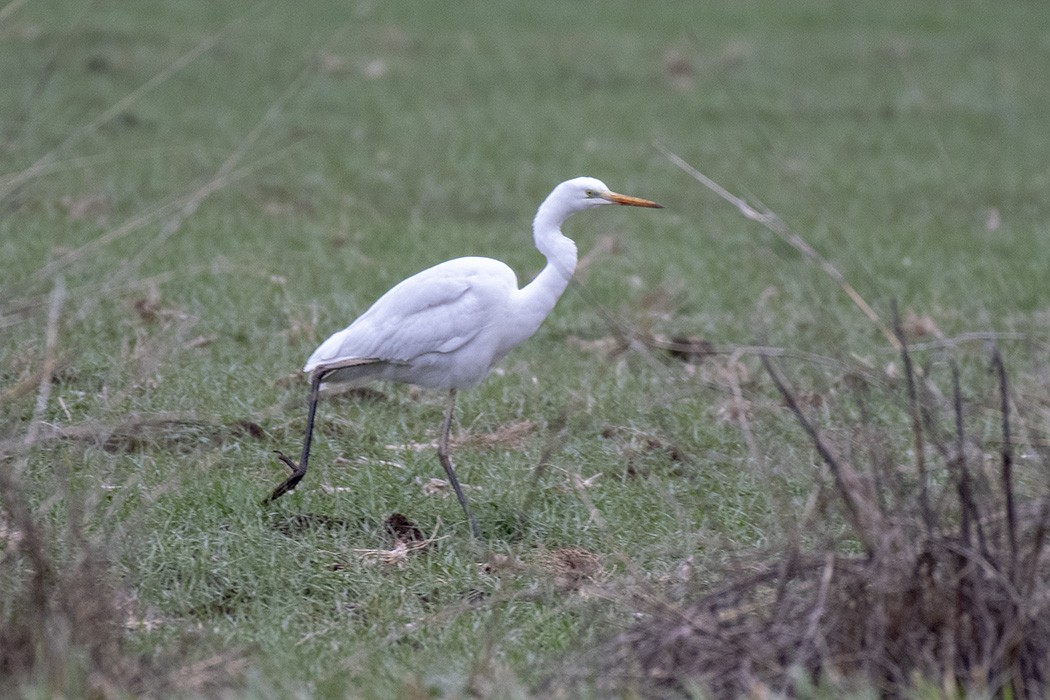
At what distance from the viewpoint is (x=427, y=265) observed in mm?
7520

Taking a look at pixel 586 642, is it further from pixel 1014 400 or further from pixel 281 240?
pixel 281 240

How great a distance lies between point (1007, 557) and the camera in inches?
114

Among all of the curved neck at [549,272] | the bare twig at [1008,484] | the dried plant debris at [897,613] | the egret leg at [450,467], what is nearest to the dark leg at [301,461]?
the egret leg at [450,467]

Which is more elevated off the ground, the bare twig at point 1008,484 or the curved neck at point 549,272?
the bare twig at point 1008,484

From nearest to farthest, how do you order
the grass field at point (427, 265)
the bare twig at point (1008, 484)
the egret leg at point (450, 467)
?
1. the bare twig at point (1008, 484)
2. the grass field at point (427, 265)
3. the egret leg at point (450, 467)

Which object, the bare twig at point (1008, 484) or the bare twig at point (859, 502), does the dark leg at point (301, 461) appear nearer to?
the bare twig at point (859, 502)

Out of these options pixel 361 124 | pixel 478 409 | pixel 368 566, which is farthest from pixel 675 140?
pixel 368 566

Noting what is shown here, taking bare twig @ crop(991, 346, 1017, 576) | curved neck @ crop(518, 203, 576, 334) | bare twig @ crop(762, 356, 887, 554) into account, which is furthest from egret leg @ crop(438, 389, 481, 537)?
bare twig @ crop(991, 346, 1017, 576)

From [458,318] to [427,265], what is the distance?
118 inches

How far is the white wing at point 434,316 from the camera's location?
4.55 meters

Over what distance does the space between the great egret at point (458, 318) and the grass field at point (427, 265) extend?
0.20 meters

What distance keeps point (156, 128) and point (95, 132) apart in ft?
1.50

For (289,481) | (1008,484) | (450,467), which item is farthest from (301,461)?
(1008,484)

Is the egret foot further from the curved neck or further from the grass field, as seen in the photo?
the curved neck
